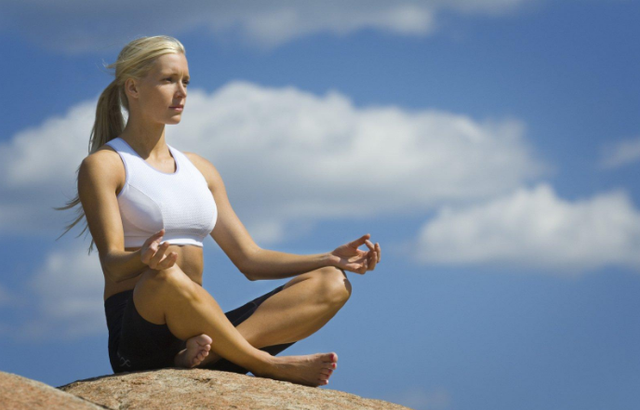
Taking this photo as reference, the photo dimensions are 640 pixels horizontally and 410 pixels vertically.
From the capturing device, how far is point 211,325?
4477mm

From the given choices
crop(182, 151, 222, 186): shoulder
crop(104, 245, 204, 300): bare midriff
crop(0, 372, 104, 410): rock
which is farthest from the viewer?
crop(182, 151, 222, 186): shoulder

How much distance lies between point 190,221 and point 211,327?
760 mm

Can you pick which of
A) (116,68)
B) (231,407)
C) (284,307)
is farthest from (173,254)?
(116,68)

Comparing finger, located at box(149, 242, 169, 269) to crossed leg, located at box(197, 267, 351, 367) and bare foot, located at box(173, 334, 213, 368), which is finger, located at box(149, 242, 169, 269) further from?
crossed leg, located at box(197, 267, 351, 367)

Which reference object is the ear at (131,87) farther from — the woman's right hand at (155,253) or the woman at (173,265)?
the woman's right hand at (155,253)

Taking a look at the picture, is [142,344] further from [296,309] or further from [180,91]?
[180,91]

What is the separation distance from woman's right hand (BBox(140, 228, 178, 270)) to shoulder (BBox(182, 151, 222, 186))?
58.3 inches

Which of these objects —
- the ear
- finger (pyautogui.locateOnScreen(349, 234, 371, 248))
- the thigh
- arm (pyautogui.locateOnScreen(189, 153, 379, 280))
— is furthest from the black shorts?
the ear

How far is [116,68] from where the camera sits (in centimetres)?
514

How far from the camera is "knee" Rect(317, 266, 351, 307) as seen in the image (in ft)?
16.4

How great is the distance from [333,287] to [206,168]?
4.29 ft

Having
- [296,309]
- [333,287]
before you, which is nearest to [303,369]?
[296,309]

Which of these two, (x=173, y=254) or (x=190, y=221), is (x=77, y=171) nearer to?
(x=190, y=221)

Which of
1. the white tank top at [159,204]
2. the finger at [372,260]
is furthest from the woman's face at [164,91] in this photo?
the finger at [372,260]
